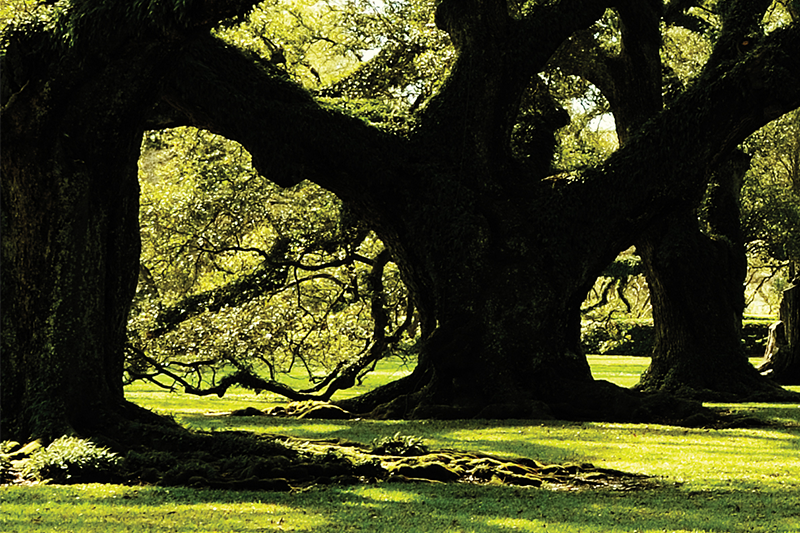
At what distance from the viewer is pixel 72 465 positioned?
27.3ft

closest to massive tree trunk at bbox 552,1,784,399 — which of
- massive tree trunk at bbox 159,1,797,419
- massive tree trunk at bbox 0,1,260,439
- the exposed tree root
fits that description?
massive tree trunk at bbox 159,1,797,419

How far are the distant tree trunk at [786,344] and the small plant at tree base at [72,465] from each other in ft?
54.3

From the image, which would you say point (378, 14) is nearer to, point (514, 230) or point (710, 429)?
point (514, 230)

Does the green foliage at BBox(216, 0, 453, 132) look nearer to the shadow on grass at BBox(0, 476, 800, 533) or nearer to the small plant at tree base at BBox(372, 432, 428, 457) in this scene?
the small plant at tree base at BBox(372, 432, 428, 457)

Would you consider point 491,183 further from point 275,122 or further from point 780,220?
point 780,220

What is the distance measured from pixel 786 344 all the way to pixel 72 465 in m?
18.0

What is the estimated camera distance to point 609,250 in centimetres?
1537

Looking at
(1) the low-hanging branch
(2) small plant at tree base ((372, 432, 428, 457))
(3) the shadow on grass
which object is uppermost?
(1) the low-hanging branch

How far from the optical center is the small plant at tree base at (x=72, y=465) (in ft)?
27.1

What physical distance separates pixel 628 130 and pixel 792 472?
416 inches

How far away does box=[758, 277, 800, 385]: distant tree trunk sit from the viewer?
824 inches

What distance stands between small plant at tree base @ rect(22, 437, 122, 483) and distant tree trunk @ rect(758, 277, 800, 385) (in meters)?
16.5

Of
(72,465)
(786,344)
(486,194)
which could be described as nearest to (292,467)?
(72,465)

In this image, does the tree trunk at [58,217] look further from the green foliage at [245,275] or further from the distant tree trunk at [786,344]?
the distant tree trunk at [786,344]
